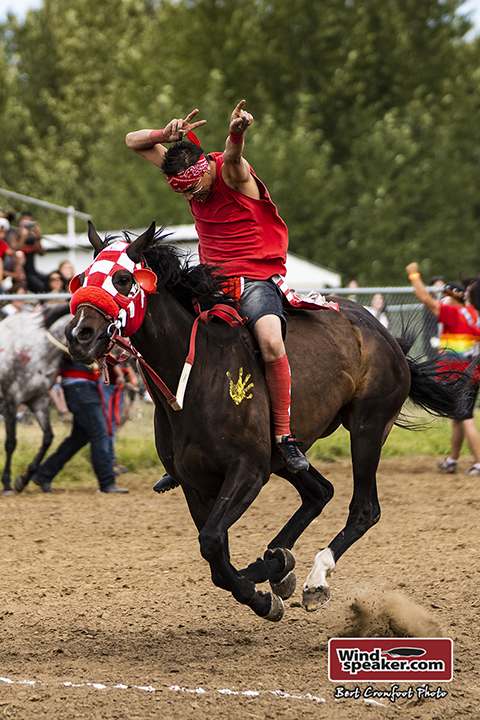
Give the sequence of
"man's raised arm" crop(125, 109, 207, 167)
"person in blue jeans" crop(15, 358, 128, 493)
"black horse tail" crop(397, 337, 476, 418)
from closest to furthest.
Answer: "man's raised arm" crop(125, 109, 207, 167) < "black horse tail" crop(397, 337, 476, 418) < "person in blue jeans" crop(15, 358, 128, 493)

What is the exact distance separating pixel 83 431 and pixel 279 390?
5341mm

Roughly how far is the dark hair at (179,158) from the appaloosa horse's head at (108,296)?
1.37ft

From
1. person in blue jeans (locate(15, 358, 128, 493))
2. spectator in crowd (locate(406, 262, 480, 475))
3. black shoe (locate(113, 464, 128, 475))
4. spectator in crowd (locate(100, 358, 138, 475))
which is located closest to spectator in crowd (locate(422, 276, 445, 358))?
spectator in crowd (locate(406, 262, 480, 475))

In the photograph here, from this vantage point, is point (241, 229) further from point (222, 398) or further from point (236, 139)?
point (222, 398)

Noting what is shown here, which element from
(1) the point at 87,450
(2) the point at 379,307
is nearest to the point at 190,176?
(2) the point at 379,307

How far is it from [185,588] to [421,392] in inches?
87.9

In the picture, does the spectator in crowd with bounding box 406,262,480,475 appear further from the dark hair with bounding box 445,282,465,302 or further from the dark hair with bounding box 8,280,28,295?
the dark hair with bounding box 8,280,28,295

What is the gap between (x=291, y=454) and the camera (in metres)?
4.51

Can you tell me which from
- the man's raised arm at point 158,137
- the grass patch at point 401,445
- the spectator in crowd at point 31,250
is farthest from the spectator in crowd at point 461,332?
the spectator in crowd at point 31,250

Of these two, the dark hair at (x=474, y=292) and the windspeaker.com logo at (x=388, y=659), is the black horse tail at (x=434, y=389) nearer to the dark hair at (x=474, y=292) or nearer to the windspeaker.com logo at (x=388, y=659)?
the windspeaker.com logo at (x=388, y=659)

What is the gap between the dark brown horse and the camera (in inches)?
165

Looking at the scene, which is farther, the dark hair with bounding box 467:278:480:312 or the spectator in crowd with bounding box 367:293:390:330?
the spectator in crowd with bounding box 367:293:390:330

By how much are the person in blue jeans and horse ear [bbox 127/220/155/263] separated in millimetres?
5251

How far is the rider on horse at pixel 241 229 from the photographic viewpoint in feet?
14.3
